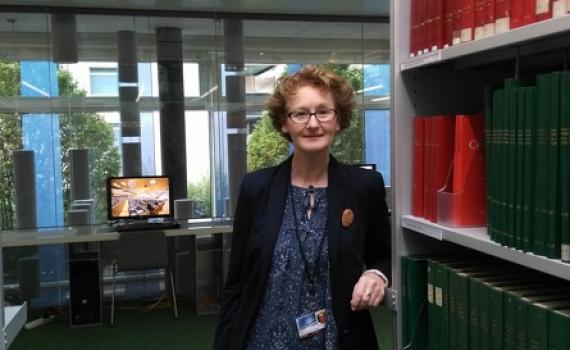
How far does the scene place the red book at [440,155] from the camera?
1.60m

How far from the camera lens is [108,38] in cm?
669

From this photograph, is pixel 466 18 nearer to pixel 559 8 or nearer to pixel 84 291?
pixel 559 8

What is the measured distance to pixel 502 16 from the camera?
131 cm

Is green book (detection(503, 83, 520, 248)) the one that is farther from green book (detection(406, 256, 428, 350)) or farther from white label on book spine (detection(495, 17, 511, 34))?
green book (detection(406, 256, 428, 350))

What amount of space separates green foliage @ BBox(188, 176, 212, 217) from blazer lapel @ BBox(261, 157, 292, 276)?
5207 millimetres

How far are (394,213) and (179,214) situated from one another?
503 cm

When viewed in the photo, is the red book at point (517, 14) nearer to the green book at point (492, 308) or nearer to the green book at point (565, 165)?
the green book at point (565, 165)

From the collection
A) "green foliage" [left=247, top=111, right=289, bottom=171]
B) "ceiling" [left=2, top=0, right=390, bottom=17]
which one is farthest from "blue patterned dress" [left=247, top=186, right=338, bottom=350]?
"green foliage" [left=247, top=111, right=289, bottom=171]

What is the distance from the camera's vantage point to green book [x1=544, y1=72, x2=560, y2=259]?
3.64 feet

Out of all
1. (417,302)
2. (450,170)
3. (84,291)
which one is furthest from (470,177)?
(84,291)

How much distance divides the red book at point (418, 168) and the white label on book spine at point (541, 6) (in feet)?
1.81

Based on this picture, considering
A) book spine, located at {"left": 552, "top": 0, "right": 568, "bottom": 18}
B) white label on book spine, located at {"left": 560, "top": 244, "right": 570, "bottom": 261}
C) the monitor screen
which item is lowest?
the monitor screen

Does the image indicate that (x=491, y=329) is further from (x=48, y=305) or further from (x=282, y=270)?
(x=48, y=305)

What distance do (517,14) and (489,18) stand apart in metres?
0.11
